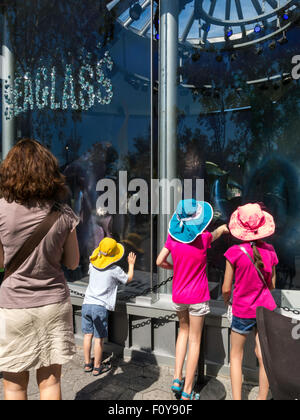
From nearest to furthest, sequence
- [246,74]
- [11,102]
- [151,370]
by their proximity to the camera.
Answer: [151,370] < [246,74] < [11,102]

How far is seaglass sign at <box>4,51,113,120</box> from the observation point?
4.62m

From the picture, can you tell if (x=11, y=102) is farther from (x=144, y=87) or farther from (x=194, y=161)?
(x=194, y=161)

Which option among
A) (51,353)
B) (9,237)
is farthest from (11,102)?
(51,353)

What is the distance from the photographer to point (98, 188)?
185 inches

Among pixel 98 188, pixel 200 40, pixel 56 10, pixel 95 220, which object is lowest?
pixel 95 220

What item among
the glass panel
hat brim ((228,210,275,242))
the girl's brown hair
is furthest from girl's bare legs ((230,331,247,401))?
the girl's brown hair

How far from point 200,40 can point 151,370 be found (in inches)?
153

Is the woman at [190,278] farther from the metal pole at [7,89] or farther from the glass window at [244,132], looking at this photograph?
the metal pole at [7,89]

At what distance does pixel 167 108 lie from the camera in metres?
3.93

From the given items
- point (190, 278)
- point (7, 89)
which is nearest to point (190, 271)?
point (190, 278)

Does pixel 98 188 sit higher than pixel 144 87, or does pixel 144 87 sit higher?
pixel 144 87

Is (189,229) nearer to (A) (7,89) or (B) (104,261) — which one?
(B) (104,261)

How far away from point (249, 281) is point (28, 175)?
176 cm

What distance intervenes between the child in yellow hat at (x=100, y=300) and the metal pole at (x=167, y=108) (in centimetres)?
67
